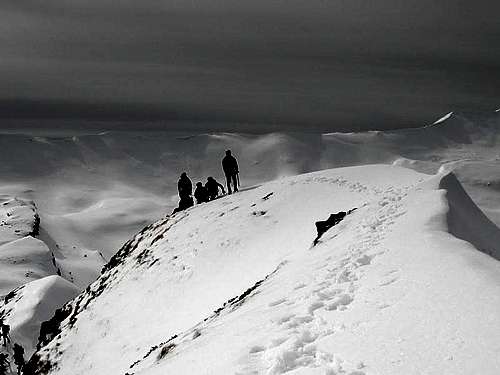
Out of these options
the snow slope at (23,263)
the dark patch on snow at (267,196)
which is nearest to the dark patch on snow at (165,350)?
the dark patch on snow at (267,196)

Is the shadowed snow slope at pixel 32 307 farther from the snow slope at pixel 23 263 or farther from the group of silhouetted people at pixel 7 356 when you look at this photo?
the snow slope at pixel 23 263

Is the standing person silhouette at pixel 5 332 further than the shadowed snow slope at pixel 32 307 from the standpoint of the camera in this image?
No

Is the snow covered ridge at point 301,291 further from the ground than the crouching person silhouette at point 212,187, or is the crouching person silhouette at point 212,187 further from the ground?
the crouching person silhouette at point 212,187

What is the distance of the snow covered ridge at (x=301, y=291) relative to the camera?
6879 millimetres

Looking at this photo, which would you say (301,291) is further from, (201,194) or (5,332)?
(5,332)

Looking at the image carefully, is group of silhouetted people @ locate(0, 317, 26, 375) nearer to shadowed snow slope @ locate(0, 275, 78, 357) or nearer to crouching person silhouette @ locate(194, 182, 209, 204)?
shadowed snow slope @ locate(0, 275, 78, 357)

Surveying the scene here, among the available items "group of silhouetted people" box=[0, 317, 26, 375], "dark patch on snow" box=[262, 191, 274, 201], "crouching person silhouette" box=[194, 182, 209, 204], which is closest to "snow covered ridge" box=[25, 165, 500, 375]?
"dark patch on snow" box=[262, 191, 274, 201]

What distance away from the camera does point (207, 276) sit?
72.3ft

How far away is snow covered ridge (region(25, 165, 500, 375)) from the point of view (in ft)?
22.6

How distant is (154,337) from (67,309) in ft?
43.7

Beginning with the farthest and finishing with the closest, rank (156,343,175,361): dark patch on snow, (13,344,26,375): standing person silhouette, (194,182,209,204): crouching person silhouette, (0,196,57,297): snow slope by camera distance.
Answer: (0,196,57,297): snow slope, (13,344,26,375): standing person silhouette, (194,182,209,204): crouching person silhouette, (156,343,175,361): dark patch on snow

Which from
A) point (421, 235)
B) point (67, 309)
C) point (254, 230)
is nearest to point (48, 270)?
point (67, 309)

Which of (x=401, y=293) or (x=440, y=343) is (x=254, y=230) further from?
(x=440, y=343)

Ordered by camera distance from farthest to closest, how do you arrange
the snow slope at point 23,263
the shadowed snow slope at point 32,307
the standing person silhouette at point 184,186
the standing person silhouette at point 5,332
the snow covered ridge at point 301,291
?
the snow slope at point 23,263, the shadowed snow slope at point 32,307, the standing person silhouette at point 5,332, the standing person silhouette at point 184,186, the snow covered ridge at point 301,291
